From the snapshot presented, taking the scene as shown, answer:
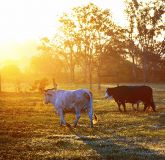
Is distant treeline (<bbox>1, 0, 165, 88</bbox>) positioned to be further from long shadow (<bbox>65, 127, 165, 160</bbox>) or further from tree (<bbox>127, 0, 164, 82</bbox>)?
long shadow (<bbox>65, 127, 165, 160</bbox>)

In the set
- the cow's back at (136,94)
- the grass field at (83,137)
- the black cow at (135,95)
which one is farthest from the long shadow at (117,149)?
A: the cow's back at (136,94)

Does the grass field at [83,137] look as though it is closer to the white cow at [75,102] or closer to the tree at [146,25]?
the white cow at [75,102]

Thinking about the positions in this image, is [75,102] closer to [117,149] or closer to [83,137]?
[83,137]

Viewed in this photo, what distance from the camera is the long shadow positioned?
13836 millimetres

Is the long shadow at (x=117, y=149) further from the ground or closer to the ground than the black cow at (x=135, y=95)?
closer to the ground

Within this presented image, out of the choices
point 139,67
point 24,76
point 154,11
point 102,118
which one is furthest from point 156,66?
point 102,118

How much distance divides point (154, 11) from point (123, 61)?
1176 cm

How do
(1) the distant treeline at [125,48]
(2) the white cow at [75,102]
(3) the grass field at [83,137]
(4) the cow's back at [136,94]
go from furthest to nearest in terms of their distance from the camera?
1. (1) the distant treeline at [125,48]
2. (4) the cow's back at [136,94]
3. (2) the white cow at [75,102]
4. (3) the grass field at [83,137]

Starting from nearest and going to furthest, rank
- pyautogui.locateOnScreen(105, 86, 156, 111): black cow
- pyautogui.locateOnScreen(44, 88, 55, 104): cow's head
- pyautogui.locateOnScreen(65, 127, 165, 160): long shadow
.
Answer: pyautogui.locateOnScreen(65, 127, 165, 160): long shadow
pyautogui.locateOnScreen(44, 88, 55, 104): cow's head
pyautogui.locateOnScreen(105, 86, 156, 111): black cow

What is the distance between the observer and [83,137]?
715 inches

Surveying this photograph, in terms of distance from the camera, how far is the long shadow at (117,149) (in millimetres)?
13836

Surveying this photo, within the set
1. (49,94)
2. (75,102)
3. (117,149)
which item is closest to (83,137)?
(117,149)

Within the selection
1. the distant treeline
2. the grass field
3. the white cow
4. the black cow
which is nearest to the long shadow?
the grass field

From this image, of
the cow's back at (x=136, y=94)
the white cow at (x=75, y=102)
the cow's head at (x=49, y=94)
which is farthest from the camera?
the cow's back at (x=136, y=94)
